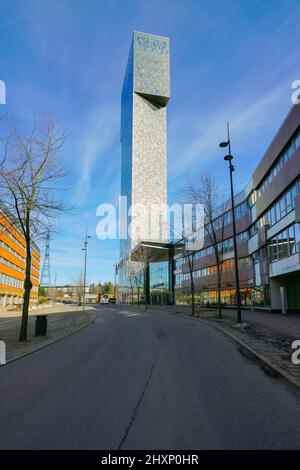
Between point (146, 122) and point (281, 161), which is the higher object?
point (146, 122)

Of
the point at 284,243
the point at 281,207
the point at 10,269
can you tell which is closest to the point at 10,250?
the point at 10,269

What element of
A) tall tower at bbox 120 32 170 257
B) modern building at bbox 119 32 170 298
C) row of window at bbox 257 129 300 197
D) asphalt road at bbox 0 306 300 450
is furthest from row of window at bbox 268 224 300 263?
tall tower at bbox 120 32 170 257

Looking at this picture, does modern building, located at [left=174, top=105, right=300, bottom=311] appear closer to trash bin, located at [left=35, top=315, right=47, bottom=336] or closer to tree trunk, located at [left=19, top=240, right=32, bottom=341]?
trash bin, located at [left=35, top=315, right=47, bottom=336]

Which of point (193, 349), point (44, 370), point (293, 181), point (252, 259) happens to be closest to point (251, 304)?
point (252, 259)

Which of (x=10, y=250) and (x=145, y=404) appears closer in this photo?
(x=145, y=404)

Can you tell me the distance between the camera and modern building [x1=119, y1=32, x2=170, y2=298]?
129 metres

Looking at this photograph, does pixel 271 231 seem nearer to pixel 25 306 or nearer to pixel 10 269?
pixel 25 306

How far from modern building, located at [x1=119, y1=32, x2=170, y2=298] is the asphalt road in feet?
350

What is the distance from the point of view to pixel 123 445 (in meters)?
4.10

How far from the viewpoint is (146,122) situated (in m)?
140

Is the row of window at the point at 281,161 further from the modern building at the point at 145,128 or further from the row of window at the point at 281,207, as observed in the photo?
the modern building at the point at 145,128

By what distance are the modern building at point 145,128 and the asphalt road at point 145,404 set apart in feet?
350

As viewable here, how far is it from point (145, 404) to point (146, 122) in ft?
469

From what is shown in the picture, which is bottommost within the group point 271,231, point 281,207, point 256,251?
point 256,251
